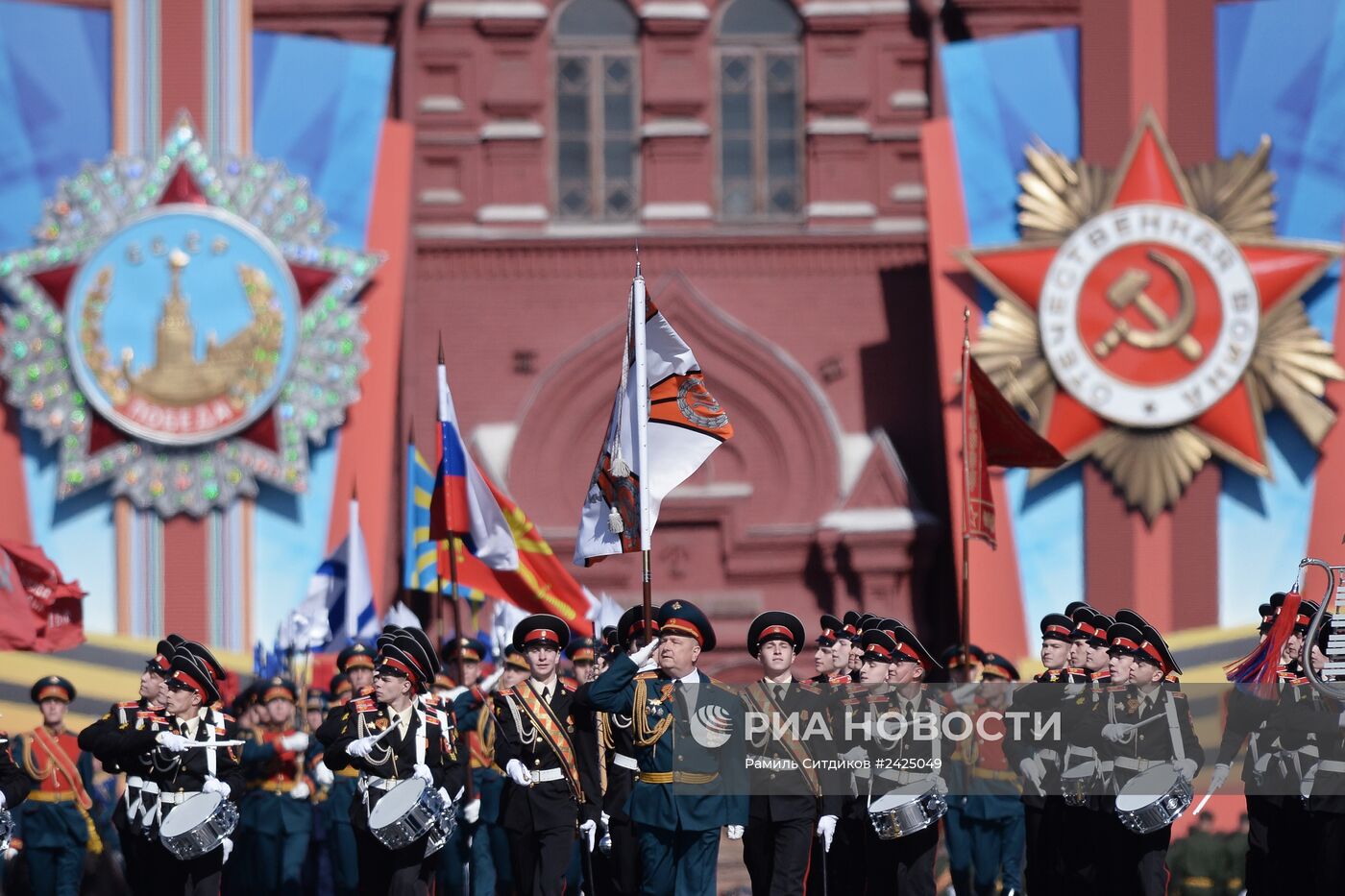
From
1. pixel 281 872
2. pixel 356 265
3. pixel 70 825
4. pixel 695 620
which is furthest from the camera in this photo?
pixel 356 265

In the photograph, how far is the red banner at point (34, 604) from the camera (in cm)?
1569

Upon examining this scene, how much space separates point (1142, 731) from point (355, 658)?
18.9 feet

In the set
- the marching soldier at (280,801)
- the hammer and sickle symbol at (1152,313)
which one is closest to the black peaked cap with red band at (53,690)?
the marching soldier at (280,801)

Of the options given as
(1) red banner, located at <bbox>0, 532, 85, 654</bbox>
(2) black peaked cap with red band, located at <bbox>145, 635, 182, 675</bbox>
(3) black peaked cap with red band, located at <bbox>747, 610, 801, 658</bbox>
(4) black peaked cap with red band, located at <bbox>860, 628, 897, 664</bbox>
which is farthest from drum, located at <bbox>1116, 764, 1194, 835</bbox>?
(1) red banner, located at <bbox>0, 532, 85, 654</bbox>

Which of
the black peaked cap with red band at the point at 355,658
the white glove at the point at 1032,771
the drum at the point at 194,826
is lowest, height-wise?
the drum at the point at 194,826

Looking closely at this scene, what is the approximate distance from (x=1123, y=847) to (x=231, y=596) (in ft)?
35.0

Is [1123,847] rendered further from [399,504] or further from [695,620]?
[399,504]

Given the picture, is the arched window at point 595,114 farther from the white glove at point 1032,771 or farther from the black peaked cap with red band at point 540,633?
the white glove at point 1032,771

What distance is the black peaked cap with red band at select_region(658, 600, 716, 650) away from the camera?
1127 centimetres

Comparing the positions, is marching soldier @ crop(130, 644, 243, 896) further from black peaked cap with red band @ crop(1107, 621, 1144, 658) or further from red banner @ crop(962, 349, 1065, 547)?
red banner @ crop(962, 349, 1065, 547)

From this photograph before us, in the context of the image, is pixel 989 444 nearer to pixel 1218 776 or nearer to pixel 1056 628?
pixel 1056 628

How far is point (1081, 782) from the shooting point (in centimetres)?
1202

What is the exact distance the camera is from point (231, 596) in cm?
2045

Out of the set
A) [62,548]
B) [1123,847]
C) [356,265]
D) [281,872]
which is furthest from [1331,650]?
[62,548]
